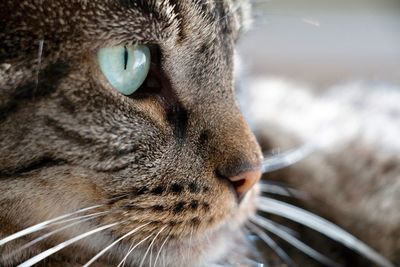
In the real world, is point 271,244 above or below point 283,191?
below

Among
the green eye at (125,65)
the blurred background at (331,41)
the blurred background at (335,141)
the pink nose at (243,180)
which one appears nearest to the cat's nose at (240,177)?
the pink nose at (243,180)

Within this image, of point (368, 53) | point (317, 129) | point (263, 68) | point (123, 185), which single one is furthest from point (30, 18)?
point (368, 53)

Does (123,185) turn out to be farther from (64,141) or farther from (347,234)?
(347,234)

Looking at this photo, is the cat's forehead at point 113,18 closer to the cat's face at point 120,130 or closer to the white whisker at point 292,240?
the cat's face at point 120,130

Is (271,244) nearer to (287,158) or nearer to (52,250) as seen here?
(287,158)

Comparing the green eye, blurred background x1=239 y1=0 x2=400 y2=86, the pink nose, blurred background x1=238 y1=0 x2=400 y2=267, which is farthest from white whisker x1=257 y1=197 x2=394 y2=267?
blurred background x1=239 y1=0 x2=400 y2=86

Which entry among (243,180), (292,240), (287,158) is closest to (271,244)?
(292,240)
